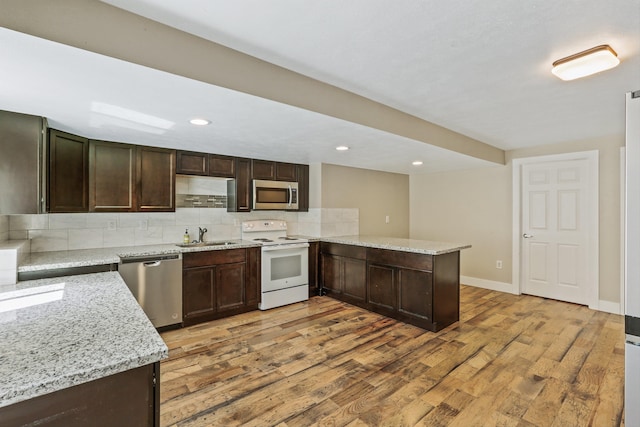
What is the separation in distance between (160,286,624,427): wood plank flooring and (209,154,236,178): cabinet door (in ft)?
5.96

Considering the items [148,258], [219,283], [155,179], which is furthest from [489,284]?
[155,179]

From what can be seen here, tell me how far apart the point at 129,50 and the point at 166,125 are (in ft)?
4.02

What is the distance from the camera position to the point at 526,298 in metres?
4.46

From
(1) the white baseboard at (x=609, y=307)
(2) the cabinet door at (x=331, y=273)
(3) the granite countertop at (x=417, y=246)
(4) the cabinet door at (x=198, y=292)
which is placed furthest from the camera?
(2) the cabinet door at (x=331, y=273)

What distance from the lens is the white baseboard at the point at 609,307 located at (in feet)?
12.5

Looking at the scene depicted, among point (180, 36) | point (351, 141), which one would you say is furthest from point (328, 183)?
point (180, 36)

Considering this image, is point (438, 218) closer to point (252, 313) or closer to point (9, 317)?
point (252, 313)

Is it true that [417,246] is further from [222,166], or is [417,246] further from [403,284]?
[222,166]

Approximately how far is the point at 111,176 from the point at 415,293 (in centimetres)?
354

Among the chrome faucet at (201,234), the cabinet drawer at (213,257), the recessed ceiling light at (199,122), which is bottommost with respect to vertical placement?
the cabinet drawer at (213,257)

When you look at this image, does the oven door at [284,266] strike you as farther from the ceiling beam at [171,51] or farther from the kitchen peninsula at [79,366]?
the kitchen peninsula at [79,366]

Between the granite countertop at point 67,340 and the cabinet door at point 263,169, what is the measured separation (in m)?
2.67

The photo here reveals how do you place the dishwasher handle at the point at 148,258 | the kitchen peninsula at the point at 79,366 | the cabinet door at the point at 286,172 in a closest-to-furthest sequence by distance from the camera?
the kitchen peninsula at the point at 79,366
the dishwasher handle at the point at 148,258
the cabinet door at the point at 286,172

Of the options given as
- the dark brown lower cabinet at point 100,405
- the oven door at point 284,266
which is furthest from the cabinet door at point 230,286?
the dark brown lower cabinet at point 100,405
